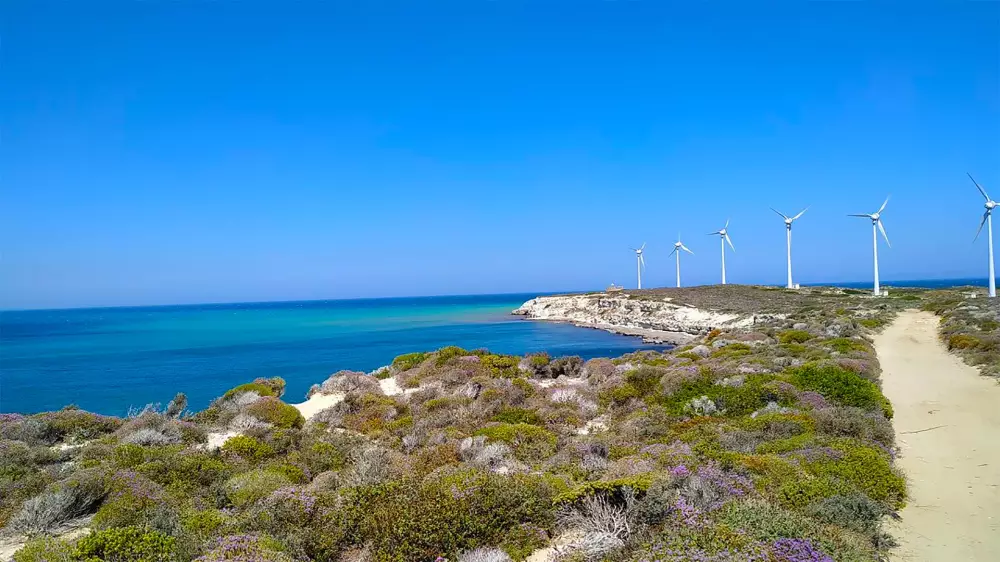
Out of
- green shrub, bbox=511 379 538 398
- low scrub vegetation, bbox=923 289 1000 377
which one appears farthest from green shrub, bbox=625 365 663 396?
low scrub vegetation, bbox=923 289 1000 377

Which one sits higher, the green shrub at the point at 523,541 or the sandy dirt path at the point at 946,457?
the green shrub at the point at 523,541

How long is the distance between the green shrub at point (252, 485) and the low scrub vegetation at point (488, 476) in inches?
2.0

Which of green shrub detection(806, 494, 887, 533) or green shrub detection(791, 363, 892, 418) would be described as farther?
green shrub detection(791, 363, 892, 418)

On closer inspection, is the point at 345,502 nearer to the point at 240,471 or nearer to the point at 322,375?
the point at 240,471

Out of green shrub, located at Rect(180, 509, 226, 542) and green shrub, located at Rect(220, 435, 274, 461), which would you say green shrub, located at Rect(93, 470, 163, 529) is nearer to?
green shrub, located at Rect(180, 509, 226, 542)

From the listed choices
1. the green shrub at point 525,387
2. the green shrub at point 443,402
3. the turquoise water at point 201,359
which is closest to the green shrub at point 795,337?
the green shrub at point 525,387

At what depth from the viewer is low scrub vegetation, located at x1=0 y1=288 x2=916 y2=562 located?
694cm

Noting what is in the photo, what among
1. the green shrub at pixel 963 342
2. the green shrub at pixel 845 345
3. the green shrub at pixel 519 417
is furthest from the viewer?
the green shrub at pixel 963 342

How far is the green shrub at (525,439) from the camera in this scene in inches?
490

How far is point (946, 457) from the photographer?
→ 11422 mm

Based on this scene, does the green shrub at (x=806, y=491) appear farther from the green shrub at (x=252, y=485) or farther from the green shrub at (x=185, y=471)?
the green shrub at (x=185, y=471)

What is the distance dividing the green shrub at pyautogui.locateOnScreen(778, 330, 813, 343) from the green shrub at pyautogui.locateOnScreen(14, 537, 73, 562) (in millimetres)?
31496

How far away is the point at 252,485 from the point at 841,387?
15.8 metres

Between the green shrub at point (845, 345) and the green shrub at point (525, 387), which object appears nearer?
the green shrub at point (525, 387)
